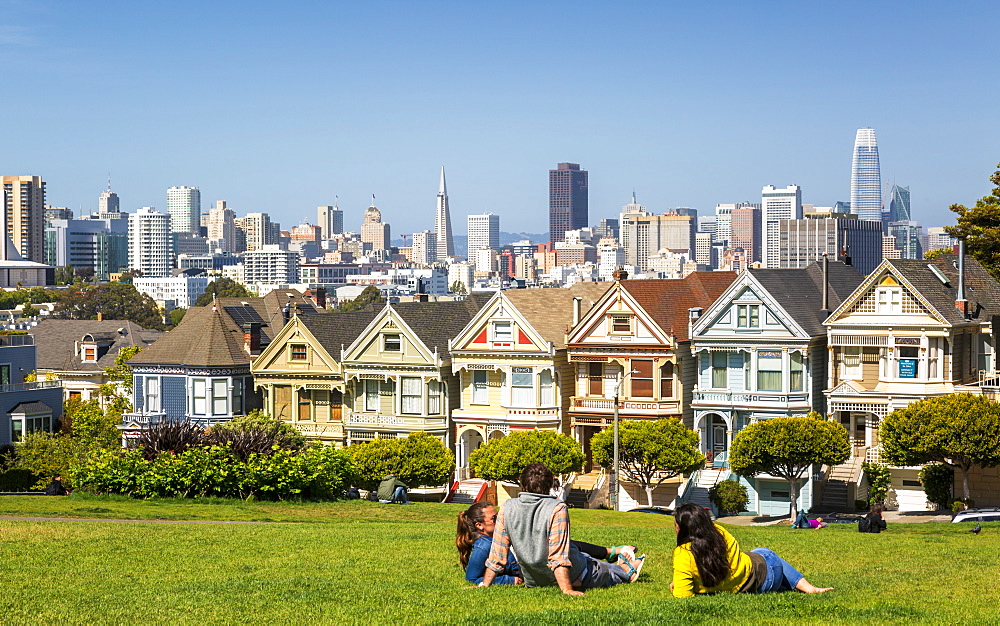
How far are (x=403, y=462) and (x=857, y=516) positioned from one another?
52.4 ft

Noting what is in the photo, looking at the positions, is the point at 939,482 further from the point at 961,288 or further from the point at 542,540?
the point at 542,540

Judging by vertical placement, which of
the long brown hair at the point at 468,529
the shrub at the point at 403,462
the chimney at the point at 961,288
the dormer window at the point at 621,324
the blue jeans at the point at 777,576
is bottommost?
the shrub at the point at 403,462

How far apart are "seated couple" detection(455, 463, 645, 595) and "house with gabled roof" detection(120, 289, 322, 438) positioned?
138ft

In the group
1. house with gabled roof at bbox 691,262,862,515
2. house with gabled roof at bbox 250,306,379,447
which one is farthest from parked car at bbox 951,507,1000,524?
house with gabled roof at bbox 250,306,379,447

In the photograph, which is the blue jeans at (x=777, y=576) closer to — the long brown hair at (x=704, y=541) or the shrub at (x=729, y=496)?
the long brown hair at (x=704, y=541)

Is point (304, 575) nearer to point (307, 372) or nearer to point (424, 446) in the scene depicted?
point (424, 446)

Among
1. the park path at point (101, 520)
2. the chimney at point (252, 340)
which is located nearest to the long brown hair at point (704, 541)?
the park path at point (101, 520)

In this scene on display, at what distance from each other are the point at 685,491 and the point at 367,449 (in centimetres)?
1204

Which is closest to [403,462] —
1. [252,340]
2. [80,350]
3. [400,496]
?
[400,496]

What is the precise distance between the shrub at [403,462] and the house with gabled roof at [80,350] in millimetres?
35224

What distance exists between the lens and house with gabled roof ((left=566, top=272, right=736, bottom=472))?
54281 millimetres

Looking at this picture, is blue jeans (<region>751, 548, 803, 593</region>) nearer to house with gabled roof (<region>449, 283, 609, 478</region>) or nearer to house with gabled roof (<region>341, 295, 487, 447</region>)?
house with gabled roof (<region>449, 283, 609, 478</region>)

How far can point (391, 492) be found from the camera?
151 ft

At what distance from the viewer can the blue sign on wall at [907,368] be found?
50.5 m
